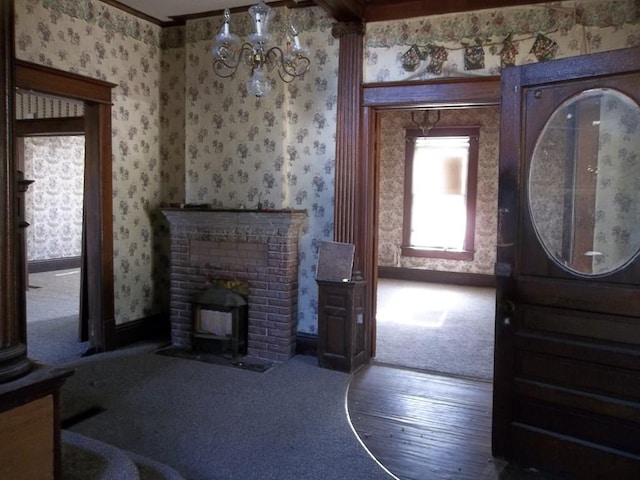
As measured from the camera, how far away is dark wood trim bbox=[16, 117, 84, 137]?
550cm

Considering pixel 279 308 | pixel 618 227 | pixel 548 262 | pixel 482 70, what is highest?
pixel 482 70

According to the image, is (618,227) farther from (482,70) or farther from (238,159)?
(238,159)

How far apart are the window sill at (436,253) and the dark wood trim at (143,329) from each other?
193 inches

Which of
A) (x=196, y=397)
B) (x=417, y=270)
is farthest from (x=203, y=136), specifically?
(x=417, y=270)

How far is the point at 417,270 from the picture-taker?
9.05m

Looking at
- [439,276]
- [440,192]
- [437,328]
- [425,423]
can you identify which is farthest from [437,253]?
[425,423]

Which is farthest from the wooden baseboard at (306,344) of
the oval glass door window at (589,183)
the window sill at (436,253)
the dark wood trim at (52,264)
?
the dark wood trim at (52,264)

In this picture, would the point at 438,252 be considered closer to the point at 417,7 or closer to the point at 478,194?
the point at 478,194

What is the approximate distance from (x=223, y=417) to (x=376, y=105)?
8.89 feet

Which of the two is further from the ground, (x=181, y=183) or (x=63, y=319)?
(x=181, y=183)

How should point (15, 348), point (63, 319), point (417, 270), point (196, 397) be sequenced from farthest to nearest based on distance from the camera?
point (417, 270), point (63, 319), point (196, 397), point (15, 348)

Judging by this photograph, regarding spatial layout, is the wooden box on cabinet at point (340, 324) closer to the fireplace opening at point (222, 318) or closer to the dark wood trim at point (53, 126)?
the fireplace opening at point (222, 318)

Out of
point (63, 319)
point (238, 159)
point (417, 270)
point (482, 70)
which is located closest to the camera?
point (482, 70)

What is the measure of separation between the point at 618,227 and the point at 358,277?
85.1 inches
